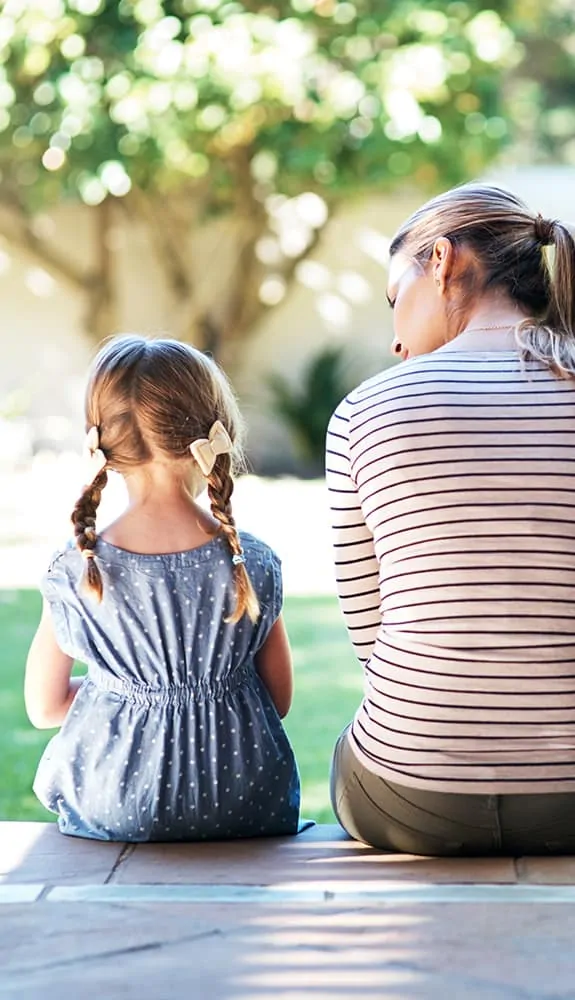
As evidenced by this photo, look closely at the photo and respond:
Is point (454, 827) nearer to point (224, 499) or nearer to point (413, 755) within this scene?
point (413, 755)

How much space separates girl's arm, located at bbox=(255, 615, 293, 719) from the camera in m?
2.41

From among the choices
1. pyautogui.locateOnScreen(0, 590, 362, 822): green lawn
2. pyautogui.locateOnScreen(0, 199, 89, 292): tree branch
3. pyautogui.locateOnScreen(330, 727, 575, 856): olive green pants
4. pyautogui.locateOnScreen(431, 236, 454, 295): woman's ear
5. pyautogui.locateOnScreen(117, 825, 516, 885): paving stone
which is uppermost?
pyautogui.locateOnScreen(0, 199, 89, 292): tree branch

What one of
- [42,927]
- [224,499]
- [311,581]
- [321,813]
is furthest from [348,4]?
[42,927]

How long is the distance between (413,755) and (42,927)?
1.85 ft

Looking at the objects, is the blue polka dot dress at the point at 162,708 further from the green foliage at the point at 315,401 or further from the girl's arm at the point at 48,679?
the green foliage at the point at 315,401

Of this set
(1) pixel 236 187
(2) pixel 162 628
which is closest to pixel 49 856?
(2) pixel 162 628

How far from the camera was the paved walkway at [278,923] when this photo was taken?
5.52 ft

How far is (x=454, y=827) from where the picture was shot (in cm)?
210

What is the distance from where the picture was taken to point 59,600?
231cm

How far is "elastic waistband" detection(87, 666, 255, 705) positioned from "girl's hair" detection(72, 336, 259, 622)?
0.12 metres

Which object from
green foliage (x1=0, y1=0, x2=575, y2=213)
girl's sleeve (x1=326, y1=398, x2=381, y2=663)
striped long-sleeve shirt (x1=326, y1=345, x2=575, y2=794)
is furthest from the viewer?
green foliage (x1=0, y1=0, x2=575, y2=213)

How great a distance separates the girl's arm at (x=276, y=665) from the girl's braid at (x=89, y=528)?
32 centimetres

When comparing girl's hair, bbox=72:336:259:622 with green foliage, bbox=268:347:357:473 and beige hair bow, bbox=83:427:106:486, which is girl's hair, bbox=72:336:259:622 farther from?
green foliage, bbox=268:347:357:473

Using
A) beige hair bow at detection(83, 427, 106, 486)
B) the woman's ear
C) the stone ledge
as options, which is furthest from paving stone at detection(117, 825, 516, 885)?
the woman's ear
